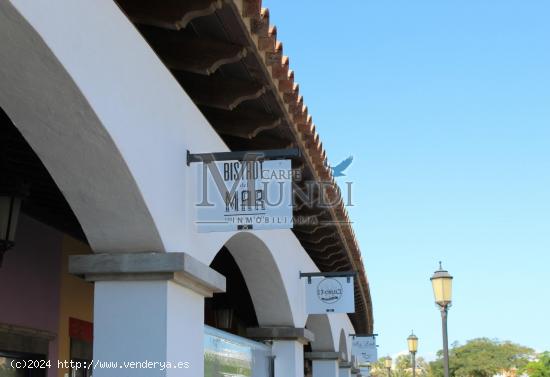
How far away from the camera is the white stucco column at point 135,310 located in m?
4.62

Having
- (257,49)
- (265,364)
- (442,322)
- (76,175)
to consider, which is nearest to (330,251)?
(442,322)

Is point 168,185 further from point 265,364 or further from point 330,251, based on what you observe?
point 330,251

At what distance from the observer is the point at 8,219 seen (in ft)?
18.3

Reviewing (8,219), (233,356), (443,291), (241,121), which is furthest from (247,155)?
(443,291)

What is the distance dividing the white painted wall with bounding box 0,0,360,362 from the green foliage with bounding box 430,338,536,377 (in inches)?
3557

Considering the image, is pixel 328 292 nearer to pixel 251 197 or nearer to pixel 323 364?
pixel 323 364

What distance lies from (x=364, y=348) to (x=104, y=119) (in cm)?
1500

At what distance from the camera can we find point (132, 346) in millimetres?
4648

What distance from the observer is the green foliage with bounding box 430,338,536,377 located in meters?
92.5

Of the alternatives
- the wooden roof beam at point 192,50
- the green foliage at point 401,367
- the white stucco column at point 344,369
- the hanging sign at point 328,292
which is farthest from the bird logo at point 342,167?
the green foliage at point 401,367

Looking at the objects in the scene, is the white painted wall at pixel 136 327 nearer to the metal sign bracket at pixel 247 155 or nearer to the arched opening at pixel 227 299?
the metal sign bracket at pixel 247 155

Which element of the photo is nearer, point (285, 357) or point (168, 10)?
point (168, 10)

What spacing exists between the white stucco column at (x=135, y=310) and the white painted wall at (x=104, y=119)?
0.42 ft

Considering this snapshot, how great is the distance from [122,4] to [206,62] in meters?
0.72
